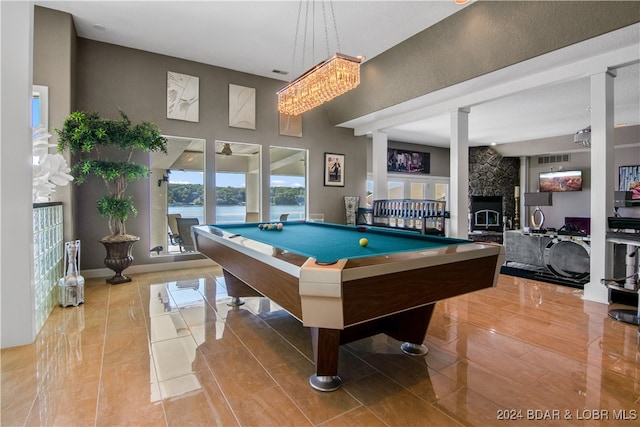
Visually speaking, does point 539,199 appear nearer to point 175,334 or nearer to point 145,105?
point 175,334

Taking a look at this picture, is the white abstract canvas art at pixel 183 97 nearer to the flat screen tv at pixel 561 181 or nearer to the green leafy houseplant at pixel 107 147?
the green leafy houseplant at pixel 107 147

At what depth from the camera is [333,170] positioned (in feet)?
23.2

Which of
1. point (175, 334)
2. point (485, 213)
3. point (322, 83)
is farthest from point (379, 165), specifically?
point (175, 334)

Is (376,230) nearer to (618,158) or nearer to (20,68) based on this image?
(20,68)

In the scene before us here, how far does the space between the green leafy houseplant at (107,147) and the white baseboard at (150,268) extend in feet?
2.59

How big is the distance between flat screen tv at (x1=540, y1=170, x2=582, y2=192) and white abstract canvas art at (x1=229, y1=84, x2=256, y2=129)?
9238mm

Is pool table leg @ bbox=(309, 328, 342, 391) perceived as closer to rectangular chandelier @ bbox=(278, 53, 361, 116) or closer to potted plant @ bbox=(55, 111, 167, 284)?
rectangular chandelier @ bbox=(278, 53, 361, 116)

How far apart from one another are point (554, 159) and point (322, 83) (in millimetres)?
9846

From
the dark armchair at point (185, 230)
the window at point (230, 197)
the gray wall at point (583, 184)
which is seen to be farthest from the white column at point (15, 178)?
the gray wall at point (583, 184)

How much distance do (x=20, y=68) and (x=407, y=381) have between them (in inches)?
145

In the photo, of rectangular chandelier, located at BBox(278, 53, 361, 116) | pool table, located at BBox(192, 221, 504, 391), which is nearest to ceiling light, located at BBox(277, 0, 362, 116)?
rectangular chandelier, located at BBox(278, 53, 361, 116)

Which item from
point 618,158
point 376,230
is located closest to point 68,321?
point 376,230

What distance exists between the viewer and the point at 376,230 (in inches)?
111

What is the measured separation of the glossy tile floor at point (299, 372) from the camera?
65.3 inches
